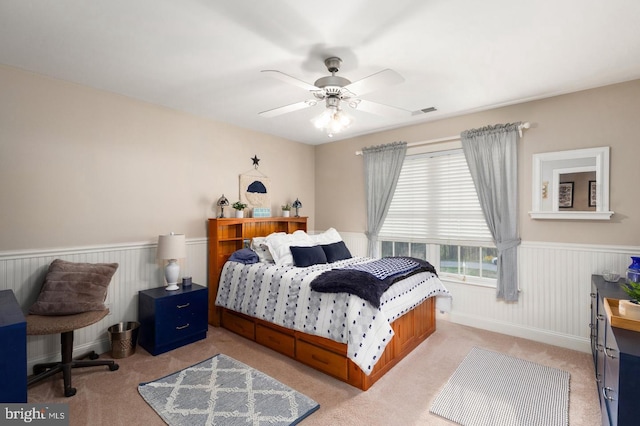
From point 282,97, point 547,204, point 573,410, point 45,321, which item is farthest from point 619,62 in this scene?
point 45,321

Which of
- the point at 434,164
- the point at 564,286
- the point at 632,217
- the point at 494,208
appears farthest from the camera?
the point at 434,164

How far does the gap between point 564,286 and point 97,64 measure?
194 inches

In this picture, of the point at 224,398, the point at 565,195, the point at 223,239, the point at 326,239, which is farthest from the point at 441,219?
the point at 224,398

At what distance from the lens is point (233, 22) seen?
6.48ft

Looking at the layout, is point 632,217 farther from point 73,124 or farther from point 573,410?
point 73,124

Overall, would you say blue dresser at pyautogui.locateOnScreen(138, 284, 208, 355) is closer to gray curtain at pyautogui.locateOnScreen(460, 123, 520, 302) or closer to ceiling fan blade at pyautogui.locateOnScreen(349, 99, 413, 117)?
ceiling fan blade at pyautogui.locateOnScreen(349, 99, 413, 117)

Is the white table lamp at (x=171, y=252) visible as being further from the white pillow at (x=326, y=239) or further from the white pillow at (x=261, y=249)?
the white pillow at (x=326, y=239)

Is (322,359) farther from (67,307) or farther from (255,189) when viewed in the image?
(255,189)

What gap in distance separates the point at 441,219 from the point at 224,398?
3.22 metres

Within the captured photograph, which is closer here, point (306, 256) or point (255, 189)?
point (306, 256)

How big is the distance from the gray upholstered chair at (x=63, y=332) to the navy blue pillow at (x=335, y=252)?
2.31 m

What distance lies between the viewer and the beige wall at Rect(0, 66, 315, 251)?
2.66 metres

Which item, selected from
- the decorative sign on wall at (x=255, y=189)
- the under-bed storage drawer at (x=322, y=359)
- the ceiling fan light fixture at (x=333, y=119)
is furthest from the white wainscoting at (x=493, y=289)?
the ceiling fan light fixture at (x=333, y=119)

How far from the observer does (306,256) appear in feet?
11.7
